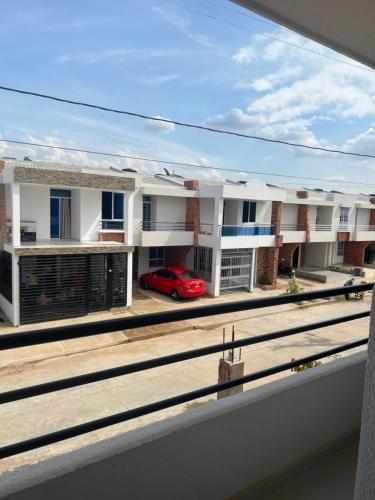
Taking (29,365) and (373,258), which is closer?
(29,365)

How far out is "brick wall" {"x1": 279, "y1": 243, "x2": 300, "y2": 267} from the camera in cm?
2272

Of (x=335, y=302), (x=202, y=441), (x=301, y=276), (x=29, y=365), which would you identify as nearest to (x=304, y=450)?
(x=202, y=441)

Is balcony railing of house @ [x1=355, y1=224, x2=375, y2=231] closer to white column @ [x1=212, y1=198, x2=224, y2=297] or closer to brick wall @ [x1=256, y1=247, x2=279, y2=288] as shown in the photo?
brick wall @ [x1=256, y1=247, x2=279, y2=288]

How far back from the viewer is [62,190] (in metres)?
14.2

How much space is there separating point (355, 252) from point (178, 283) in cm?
1655

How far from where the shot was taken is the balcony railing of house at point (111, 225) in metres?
14.6

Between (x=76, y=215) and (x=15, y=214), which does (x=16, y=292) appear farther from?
(x=76, y=215)

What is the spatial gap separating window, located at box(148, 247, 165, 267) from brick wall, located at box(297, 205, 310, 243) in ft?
29.7

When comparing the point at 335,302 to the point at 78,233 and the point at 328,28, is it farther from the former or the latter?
the point at 328,28

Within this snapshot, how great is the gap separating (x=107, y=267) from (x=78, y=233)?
83.0 inches

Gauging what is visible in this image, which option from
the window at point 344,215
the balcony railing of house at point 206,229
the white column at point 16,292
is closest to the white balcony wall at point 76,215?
the white column at point 16,292

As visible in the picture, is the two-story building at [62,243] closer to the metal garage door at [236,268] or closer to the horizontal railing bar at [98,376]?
the metal garage door at [236,268]

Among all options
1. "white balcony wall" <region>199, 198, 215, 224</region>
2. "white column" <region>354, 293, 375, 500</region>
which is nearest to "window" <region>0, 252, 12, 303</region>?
"white balcony wall" <region>199, 198, 215, 224</region>

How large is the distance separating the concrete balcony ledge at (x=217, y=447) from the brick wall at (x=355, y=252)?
26.3m
